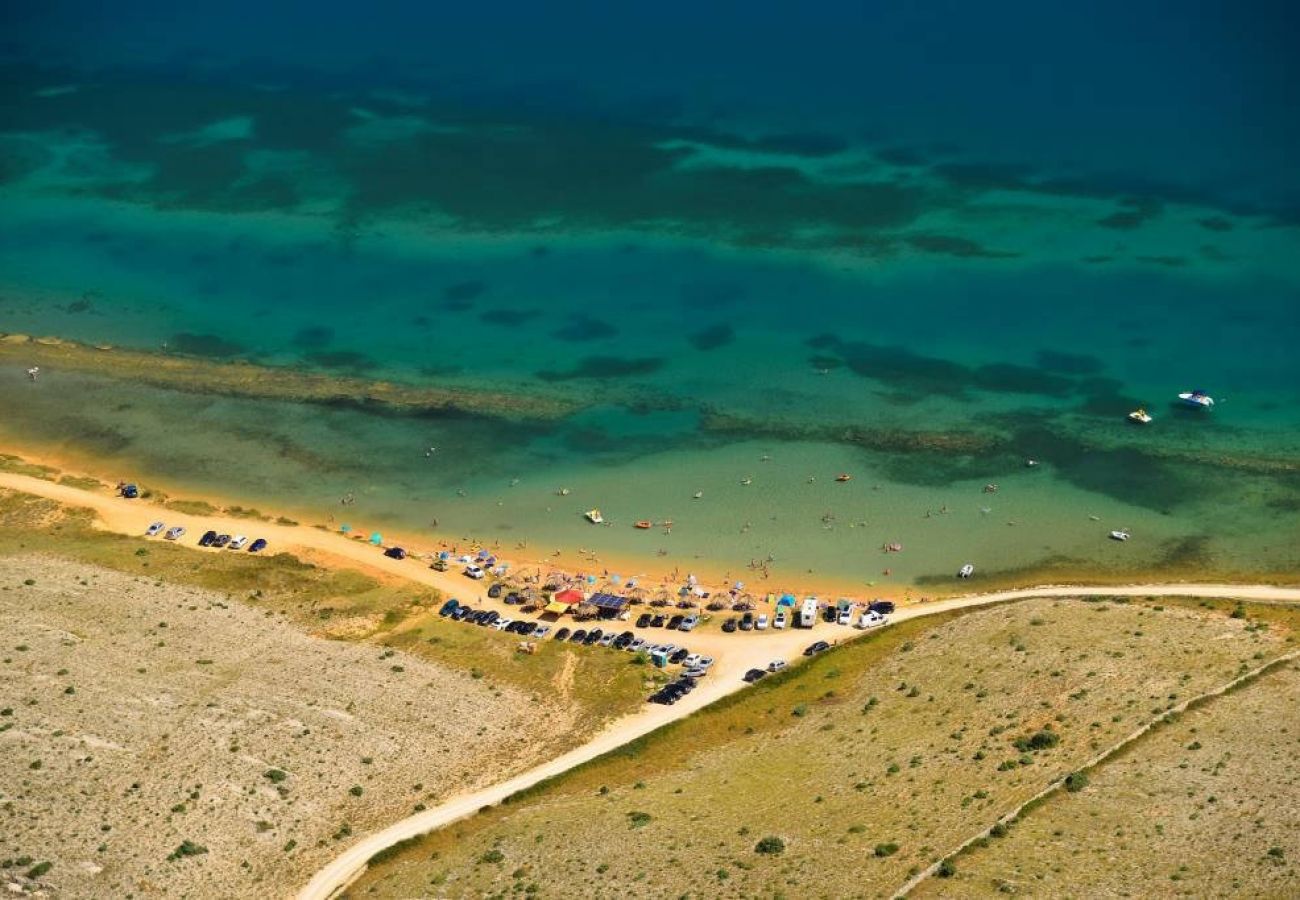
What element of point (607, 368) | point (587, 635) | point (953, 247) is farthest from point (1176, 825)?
point (953, 247)

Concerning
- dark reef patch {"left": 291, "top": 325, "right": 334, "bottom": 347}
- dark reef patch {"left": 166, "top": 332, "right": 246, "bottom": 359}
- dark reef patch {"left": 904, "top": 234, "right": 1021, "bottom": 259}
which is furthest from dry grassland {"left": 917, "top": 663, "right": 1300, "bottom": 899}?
dark reef patch {"left": 166, "top": 332, "right": 246, "bottom": 359}

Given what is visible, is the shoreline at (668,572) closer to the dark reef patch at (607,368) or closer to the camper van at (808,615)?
the camper van at (808,615)

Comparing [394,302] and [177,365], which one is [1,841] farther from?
[394,302]

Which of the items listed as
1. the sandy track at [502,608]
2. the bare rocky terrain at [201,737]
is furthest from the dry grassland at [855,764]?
the bare rocky terrain at [201,737]

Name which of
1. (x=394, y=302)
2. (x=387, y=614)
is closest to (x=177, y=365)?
(x=394, y=302)

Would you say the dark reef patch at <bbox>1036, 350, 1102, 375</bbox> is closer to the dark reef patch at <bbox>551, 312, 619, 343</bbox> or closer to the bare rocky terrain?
the dark reef patch at <bbox>551, 312, 619, 343</bbox>

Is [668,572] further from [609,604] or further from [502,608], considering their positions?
[502,608]
